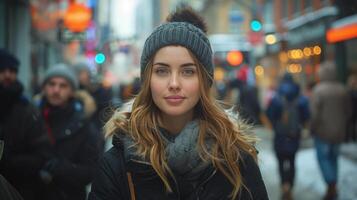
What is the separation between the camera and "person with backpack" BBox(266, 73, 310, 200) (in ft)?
27.9

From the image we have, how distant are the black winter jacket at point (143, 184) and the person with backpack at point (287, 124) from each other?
238 inches

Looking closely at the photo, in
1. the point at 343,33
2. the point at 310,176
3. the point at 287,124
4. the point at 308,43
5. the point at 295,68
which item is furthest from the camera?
the point at 295,68

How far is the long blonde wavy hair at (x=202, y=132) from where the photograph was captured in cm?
254

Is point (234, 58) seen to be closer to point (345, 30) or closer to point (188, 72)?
point (345, 30)

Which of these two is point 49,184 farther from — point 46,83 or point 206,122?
point 206,122

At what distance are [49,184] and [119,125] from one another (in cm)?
209

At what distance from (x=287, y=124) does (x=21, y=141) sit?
500cm

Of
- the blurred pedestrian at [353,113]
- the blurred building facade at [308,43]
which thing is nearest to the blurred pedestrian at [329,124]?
the blurred building facade at [308,43]

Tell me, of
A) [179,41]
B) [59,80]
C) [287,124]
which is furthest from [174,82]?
[287,124]

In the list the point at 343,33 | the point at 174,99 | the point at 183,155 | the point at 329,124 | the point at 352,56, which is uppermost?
the point at 343,33

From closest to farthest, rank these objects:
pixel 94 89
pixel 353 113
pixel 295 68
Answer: pixel 94 89 → pixel 353 113 → pixel 295 68

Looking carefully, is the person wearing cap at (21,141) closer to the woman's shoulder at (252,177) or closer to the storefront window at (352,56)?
the woman's shoulder at (252,177)

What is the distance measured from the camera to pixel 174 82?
260cm

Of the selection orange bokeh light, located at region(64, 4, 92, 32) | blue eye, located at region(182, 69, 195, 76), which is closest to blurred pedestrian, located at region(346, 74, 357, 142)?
orange bokeh light, located at region(64, 4, 92, 32)
